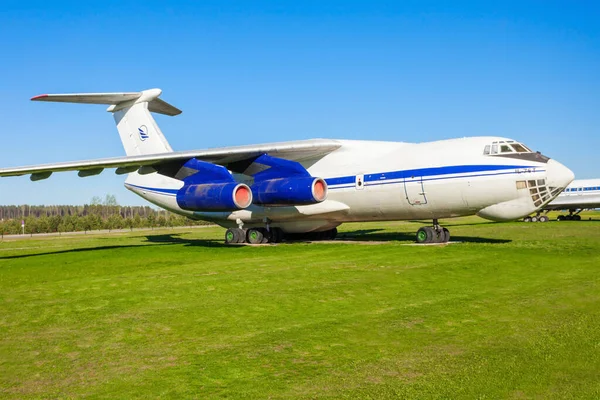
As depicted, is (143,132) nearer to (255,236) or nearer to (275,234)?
(255,236)

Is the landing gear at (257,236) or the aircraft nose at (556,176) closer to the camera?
the aircraft nose at (556,176)

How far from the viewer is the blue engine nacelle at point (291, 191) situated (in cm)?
1625

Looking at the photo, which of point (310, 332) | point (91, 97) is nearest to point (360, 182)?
point (91, 97)

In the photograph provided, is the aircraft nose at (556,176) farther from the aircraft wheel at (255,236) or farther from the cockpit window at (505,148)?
the aircraft wheel at (255,236)

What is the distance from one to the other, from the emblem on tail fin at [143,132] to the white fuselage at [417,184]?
15.9ft

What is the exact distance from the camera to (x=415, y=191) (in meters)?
15.5

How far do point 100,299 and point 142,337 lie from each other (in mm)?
2522

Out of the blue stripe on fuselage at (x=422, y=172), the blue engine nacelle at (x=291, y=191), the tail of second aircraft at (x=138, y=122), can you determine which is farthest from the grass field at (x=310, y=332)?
the tail of second aircraft at (x=138, y=122)

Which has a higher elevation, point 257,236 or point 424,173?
point 424,173

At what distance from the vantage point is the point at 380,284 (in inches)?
347

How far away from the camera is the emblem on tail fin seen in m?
21.5

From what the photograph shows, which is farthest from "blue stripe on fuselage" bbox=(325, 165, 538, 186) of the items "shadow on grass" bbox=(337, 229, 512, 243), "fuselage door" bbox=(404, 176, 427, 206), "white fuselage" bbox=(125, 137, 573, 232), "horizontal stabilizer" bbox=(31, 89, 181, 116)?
"horizontal stabilizer" bbox=(31, 89, 181, 116)

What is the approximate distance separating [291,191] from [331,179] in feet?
5.42

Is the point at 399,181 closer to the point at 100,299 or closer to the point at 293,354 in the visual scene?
the point at 100,299
